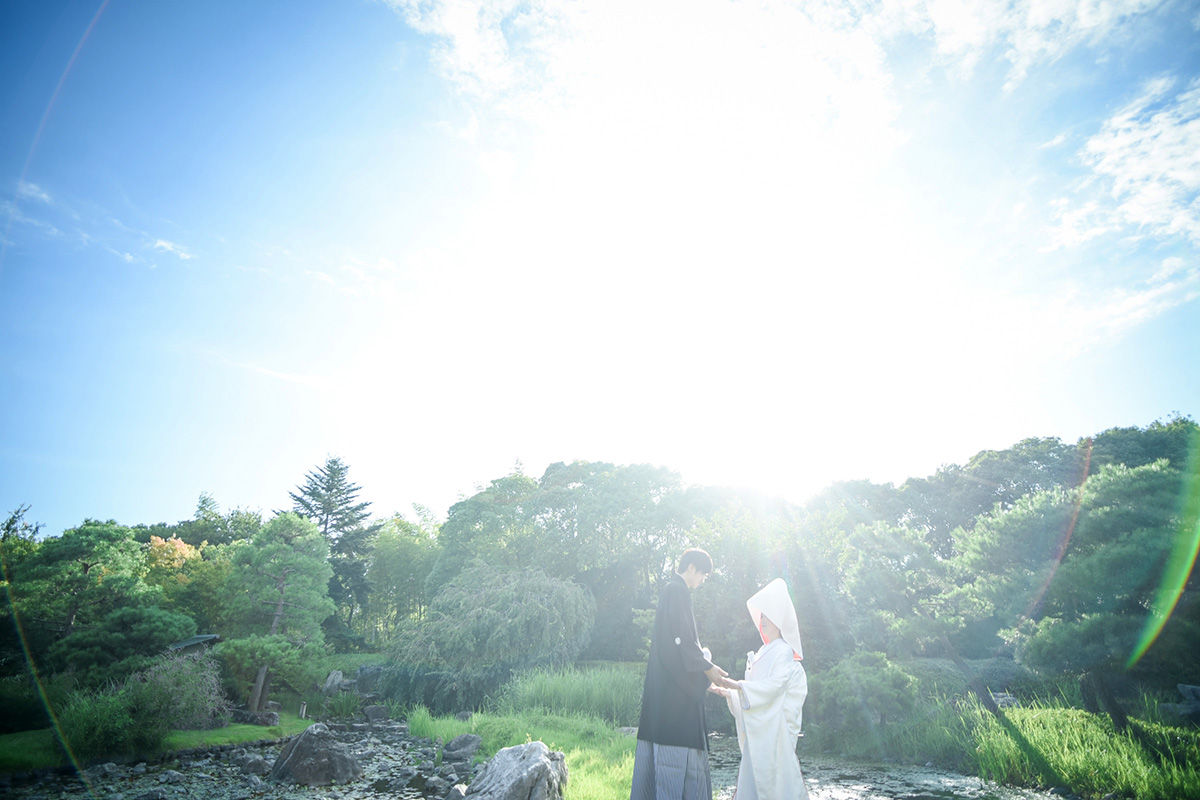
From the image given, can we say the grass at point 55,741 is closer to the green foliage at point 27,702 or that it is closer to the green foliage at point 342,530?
the green foliage at point 27,702

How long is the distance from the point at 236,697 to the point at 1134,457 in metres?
31.0

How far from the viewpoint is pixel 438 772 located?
319 inches

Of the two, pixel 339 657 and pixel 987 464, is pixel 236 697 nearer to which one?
pixel 339 657

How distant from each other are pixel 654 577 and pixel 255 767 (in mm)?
18315

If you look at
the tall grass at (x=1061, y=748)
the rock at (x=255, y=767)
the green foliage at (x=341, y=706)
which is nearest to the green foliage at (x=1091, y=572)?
the tall grass at (x=1061, y=748)

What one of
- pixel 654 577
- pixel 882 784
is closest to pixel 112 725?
pixel 882 784

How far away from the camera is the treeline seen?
21.6ft

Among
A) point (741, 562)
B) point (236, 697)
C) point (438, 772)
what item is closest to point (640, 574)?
point (741, 562)

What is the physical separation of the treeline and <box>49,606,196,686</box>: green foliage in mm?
36

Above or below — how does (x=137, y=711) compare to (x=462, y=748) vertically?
above

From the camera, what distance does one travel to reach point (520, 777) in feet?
18.0

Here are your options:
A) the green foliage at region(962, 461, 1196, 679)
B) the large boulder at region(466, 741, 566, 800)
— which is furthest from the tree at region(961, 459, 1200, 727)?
the large boulder at region(466, 741, 566, 800)

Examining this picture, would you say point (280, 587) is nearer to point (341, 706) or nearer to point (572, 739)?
point (341, 706)

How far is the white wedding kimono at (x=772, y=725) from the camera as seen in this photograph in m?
3.60
